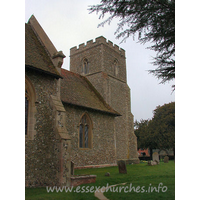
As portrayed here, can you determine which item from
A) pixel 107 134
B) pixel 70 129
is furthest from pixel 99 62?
pixel 70 129

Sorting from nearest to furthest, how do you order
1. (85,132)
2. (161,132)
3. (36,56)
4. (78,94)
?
(36,56), (85,132), (78,94), (161,132)

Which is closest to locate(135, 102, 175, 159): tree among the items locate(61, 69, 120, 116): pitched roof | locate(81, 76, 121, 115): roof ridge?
locate(81, 76, 121, 115): roof ridge

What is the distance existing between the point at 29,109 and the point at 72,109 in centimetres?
583

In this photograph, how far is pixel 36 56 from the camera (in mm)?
10539

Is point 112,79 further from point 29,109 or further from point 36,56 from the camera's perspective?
point 29,109

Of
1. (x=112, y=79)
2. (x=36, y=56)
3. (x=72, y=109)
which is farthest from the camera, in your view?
(x=112, y=79)

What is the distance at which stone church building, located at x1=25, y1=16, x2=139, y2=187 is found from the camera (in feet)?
29.5

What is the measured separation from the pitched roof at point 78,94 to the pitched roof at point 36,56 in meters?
3.60

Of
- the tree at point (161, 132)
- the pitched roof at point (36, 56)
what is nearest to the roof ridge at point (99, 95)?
the pitched roof at point (36, 56)

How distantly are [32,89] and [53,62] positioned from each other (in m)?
2.38

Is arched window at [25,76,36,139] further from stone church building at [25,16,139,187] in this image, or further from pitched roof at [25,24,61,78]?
pitched roof at [25,24,61,78]

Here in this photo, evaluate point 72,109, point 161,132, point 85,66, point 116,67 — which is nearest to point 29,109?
point 72,109

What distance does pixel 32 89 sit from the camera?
9438 mm

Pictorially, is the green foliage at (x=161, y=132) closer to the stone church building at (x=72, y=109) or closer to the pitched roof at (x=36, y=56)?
the stone church building at (x=72, y=109)
